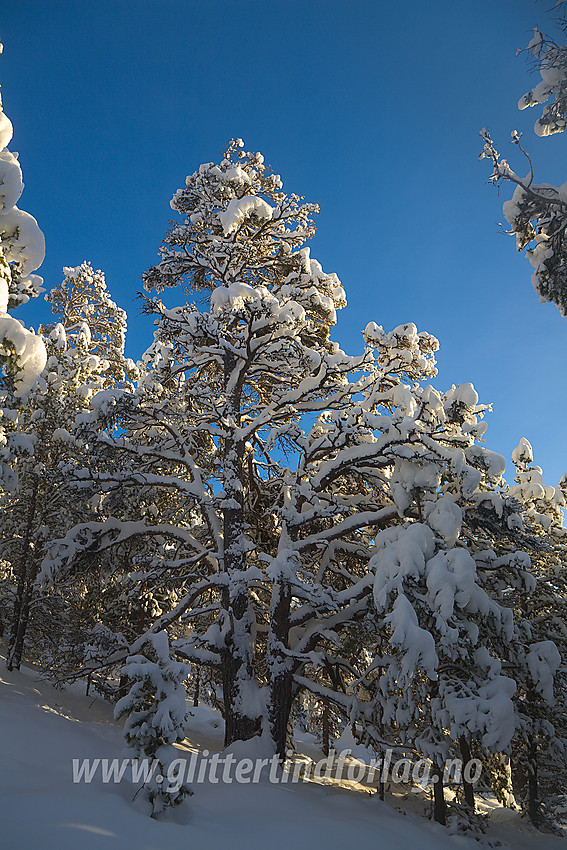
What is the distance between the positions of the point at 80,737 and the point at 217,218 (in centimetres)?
1138

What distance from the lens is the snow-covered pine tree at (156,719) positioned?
5.05 metres

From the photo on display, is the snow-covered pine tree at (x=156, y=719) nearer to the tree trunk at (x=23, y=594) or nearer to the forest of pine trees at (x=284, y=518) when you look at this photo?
the forest of pine trees at (x=284, y=518)

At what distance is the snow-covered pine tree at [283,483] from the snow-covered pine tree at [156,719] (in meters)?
2.63

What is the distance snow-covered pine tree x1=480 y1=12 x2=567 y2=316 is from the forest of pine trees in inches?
1.9

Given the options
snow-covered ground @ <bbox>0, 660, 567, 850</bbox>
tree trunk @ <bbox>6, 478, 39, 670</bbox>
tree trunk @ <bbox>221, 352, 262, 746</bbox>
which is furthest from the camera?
tree trunk @ <bbox>6, 478, 39, 670</bbox>

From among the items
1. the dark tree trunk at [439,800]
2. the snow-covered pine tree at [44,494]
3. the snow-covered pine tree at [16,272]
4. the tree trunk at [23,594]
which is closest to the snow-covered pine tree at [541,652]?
the dark tree trunk at [439,800]

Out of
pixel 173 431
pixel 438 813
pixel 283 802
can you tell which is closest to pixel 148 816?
pixel 283 802

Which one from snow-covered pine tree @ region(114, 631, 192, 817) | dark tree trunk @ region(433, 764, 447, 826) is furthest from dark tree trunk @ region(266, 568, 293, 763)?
snow-covered pine tree @ region(114, 631, 192, 817)

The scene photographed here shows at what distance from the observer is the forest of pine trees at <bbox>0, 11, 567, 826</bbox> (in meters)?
6.64

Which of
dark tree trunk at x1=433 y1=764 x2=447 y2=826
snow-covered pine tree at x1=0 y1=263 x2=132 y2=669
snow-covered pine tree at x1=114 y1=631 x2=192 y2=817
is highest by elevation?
snow-covered pine tree at x1=0 y1=263 x2=132 y2=669

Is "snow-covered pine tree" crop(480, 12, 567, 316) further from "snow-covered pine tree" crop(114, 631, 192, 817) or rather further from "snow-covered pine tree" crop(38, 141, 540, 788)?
"snow-covered pine tree" crop(114, 631, 192, 817)

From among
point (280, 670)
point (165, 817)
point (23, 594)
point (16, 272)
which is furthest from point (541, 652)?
point (23, 594)

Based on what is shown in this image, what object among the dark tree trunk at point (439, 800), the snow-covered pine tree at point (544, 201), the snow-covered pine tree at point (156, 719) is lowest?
the dark tree trunk at point (439, 800)

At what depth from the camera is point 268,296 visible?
9836mm
